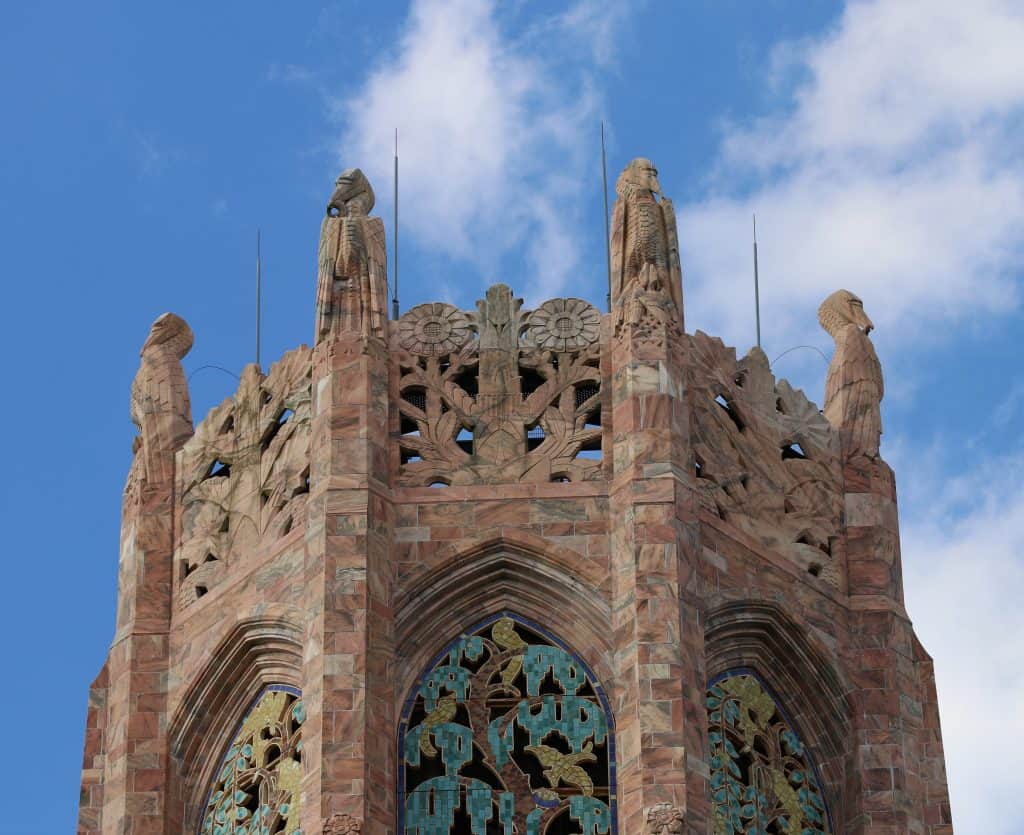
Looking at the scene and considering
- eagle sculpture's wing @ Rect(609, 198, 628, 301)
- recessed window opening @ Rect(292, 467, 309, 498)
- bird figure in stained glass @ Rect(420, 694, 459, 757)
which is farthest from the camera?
eagle sculpture's wing @ Rect(609, 198, 628, 301)

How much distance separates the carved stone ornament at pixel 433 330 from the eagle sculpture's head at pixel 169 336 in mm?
4359

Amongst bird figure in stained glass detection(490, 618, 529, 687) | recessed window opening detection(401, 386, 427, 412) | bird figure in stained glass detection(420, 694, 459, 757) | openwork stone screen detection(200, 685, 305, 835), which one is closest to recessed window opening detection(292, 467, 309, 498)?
recessed window opening detection(401, 386, 427, 412)

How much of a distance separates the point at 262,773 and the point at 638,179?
9.55 m

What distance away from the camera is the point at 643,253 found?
57.1 metres

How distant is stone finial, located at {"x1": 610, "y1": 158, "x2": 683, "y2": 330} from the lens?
185 feet

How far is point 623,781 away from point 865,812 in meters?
3.86

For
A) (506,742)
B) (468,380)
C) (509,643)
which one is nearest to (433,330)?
(468,380)

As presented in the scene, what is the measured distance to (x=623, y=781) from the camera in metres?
53.3

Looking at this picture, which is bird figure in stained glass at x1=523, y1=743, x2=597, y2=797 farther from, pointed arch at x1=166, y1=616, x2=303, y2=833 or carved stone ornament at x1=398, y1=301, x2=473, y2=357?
carved stone ornament at x1=398, y1=301, x2=473, y2=357

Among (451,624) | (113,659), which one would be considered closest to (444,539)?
(451,624)

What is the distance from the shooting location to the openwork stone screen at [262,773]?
54656 mm

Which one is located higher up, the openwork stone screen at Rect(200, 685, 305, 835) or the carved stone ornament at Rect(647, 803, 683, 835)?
the openwork stone screen at Rect(200, 685, 305, 835)

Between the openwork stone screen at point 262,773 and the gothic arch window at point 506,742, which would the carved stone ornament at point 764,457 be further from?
the openwork stone screen at point 262,773

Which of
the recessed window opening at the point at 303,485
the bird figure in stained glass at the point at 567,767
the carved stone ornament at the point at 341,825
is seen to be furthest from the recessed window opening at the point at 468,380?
the carved stone ornament at the point at 341,825
